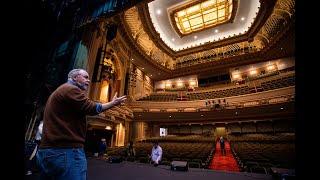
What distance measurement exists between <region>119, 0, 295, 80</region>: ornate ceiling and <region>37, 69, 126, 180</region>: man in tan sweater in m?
14.6

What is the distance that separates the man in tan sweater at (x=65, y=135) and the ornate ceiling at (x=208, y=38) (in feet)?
48.0

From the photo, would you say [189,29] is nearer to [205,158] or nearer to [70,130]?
[205,158]

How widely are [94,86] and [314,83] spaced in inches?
489

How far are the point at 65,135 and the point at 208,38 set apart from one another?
23136mm

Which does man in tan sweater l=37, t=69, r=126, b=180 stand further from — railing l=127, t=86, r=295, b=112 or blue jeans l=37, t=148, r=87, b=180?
railing l=127, t=86, r=295, b=112

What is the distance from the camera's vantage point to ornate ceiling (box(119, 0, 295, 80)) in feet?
52.9

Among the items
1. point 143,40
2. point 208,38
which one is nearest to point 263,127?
point 208,38

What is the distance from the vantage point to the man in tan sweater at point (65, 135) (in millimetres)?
1535

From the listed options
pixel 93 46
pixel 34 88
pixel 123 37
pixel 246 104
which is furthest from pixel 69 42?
pixel 246 104

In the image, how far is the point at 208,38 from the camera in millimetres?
22594

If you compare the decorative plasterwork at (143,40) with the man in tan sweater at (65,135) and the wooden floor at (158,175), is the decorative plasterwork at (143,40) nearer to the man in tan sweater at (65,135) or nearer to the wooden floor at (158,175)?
the wooden floor at (158,175)

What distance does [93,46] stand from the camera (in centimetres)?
1177

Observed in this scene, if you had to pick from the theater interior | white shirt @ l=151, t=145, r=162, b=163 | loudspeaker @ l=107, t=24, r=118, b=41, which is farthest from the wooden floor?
loudspeaker @ l=107, t=24, r=118, b=41

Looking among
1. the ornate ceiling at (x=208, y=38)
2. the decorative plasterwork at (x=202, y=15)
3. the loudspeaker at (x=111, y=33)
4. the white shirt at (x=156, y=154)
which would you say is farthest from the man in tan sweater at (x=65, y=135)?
the decorative plasterwork at (x=202, y=15)
